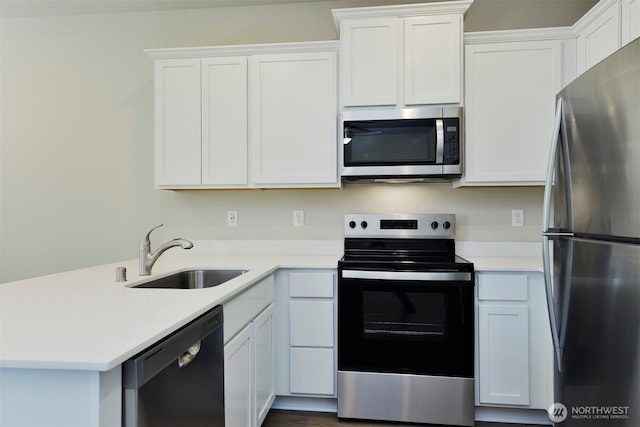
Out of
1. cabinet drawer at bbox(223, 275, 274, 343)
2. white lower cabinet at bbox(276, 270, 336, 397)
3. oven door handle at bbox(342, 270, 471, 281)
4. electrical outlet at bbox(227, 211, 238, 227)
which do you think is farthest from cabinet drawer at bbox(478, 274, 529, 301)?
electrical outlet at bbox(227, 211, 238, 227)

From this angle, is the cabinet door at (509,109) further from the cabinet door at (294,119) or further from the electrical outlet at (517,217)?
the cabinet door at (294,119)

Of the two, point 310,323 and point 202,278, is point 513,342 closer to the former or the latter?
point 310,323

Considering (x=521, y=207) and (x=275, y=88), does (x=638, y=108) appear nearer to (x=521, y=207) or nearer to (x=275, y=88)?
(x=521, y=207)

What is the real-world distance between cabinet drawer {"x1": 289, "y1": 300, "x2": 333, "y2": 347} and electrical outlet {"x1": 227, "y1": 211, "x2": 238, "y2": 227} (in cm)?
88

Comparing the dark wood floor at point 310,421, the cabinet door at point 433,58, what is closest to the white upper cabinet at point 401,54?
the cabinet door at point 433,58

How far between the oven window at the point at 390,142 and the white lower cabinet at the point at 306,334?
75cm

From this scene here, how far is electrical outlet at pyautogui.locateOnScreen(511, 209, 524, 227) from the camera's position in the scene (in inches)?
97.8

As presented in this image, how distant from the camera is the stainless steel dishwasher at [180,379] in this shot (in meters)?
0.83

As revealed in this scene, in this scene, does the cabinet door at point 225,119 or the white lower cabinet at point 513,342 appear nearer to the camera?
the white lower cabinet at point 513,342

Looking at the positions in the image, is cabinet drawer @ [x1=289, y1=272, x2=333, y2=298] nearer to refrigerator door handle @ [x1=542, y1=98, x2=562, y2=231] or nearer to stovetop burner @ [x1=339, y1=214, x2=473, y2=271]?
stovetop burner @ [x1=339, y1=214, x2=473, y2=271]

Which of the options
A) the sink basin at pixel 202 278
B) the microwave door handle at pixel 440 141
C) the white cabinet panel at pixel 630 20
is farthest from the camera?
the microwave door handle at pixel 440 141

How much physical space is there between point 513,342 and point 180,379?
1750 mm

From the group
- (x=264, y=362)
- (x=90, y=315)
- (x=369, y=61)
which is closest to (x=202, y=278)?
(x=264, y=362)

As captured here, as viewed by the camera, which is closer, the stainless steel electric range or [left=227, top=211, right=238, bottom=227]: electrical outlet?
the stainless steel electric range
